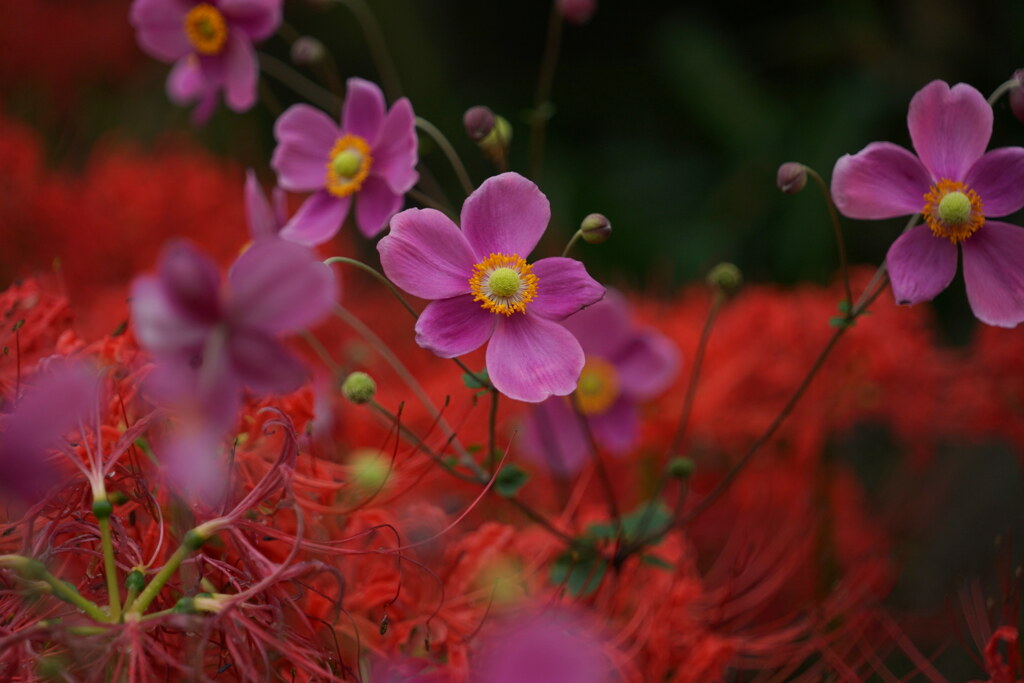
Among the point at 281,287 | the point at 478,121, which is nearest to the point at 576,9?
the point at 478,121

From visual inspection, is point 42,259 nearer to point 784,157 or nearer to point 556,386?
point 556,386

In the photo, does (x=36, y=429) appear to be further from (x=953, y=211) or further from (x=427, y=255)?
(x=953, y=211)

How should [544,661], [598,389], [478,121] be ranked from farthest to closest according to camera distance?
[598,389]
[478,121]
[544,661]

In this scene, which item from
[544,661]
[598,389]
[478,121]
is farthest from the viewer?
[598,389]

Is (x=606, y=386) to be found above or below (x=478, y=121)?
below

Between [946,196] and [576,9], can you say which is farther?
[576,9]

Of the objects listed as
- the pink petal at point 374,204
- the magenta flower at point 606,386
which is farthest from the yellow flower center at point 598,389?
the pink petal at point 374,204

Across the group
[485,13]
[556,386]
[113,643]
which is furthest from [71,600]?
[485,13]

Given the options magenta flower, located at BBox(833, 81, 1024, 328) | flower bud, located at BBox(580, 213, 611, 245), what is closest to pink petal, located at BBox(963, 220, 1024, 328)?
magenta flower, located at BBox(833, 81, 1024, 328)
